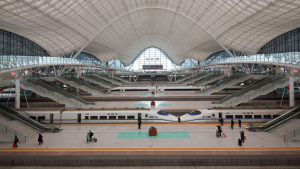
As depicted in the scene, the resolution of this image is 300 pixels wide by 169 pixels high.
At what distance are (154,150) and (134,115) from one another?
796 cm

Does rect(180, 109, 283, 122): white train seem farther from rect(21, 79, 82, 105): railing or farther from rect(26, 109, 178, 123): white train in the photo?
rect(21, 79, 82, 105): railing

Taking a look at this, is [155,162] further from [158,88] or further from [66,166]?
[158,88]

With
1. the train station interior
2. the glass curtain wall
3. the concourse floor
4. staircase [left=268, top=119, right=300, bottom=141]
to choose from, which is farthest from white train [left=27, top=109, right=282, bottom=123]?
the glass curtain wall

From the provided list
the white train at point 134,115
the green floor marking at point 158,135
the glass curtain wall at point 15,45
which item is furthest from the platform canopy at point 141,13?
the green floor marking at point 158,135

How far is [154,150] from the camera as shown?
12.5 meters

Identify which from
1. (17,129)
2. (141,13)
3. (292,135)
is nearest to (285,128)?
(292,135)

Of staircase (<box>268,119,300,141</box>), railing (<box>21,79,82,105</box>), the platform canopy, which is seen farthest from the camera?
railing (<box>21,79,82,105</box>)

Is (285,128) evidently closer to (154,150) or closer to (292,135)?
(292,135)

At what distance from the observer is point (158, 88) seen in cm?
4719

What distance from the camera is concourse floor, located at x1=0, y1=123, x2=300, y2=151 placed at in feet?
42.4

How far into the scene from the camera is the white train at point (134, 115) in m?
20.1

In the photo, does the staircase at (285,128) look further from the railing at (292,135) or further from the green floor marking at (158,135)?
the green floor marking at (158,135)

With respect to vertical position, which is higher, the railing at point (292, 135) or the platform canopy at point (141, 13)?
the platform canopy at point (141, 13)

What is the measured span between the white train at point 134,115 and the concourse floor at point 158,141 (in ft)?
7.27
